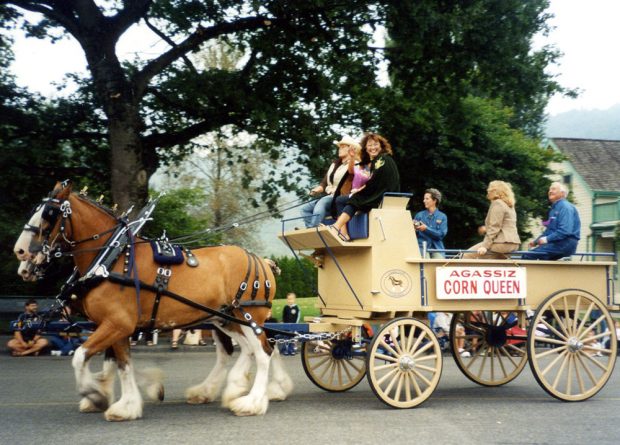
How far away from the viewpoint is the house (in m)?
33.4

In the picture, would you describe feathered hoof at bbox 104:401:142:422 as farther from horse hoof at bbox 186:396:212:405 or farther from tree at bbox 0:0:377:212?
tree at bbox 0:0:377:212

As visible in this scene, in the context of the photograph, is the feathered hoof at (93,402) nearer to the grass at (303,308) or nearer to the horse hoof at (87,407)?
the horse hoof at (87,407)

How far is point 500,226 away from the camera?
28.0 feet

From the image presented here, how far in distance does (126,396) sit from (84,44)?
30.3ft

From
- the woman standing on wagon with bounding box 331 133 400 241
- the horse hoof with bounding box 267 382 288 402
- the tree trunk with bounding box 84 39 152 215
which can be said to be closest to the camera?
the woman standing on wagon with bounding box 331 133 400 241

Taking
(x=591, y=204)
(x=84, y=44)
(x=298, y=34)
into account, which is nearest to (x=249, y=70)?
(x=298, y=34)

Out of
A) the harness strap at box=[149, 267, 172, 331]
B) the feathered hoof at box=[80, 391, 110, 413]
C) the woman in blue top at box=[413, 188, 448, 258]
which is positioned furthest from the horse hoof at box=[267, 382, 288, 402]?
the woman in blue top at box=[413, 188, 448, 258]

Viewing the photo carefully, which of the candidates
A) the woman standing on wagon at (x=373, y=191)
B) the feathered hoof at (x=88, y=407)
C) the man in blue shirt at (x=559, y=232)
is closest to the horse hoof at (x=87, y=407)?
the feathered hoof at (x=88, y=407)

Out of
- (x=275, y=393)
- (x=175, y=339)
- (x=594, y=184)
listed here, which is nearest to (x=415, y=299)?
(x=275, y=393)

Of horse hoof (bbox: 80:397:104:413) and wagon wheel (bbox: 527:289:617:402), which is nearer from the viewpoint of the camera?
horse hoof (bbox: 80:397:104:413)

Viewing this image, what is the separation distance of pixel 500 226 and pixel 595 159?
1303 inches

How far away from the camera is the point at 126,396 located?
23.1ft

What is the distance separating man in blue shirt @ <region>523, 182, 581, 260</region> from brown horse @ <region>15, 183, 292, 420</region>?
3313mm

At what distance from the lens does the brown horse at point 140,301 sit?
22.9 feet
